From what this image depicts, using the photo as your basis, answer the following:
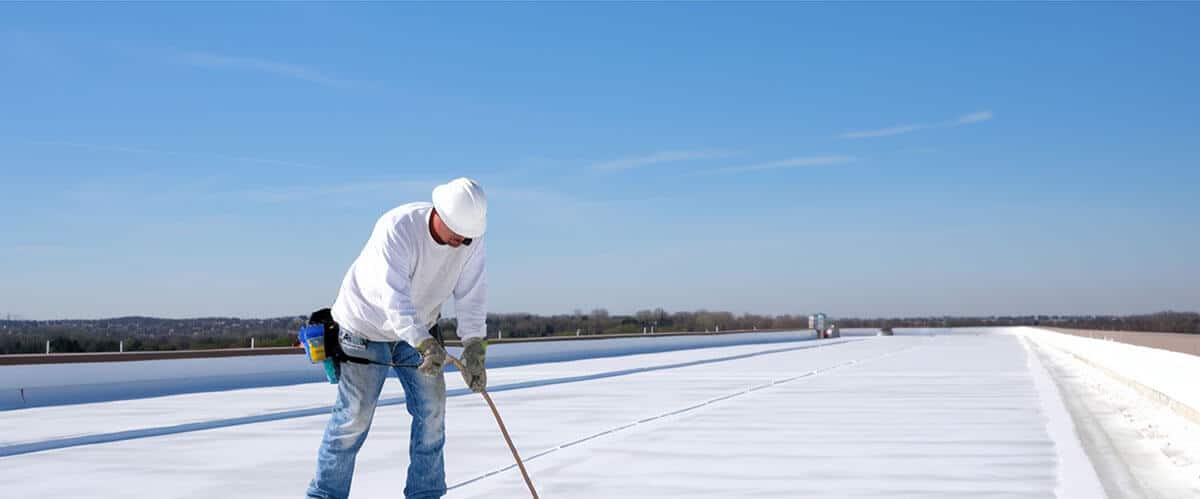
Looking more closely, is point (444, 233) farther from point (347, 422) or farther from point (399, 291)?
point (347, 422)

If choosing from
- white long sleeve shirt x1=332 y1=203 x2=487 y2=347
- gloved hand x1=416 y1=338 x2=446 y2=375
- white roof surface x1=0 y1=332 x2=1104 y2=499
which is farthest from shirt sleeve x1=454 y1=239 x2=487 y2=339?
white roof surface x1=0 y1=332 x2=1104 y2=499

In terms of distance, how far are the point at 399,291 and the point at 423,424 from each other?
0.84 metres

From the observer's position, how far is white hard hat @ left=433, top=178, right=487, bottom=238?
6.14m

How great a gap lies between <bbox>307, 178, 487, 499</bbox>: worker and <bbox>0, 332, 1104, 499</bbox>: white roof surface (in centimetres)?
172

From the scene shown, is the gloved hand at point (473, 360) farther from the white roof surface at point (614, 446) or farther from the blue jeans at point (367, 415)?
the white roof surface at point (614, 446)

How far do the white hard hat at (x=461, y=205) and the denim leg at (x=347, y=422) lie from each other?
868 millimetres

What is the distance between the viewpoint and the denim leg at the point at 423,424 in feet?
21.7

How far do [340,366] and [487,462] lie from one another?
12.3ft

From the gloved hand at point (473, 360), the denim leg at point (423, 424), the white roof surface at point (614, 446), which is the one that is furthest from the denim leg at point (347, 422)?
the white roof surface at point (614, 446)

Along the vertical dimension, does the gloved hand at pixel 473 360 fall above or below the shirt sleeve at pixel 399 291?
below

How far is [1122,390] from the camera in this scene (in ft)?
76.4

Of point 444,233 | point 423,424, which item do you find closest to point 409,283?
point 444,233

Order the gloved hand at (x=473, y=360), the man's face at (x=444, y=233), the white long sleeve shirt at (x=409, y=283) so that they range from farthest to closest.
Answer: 1. the gloved hand at (x=473, y=360)
2. the man's face at (x=444, y=233)
3. the white long sleeve shirt at (x=409, y=283)

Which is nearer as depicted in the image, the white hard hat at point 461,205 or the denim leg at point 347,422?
the white hard hat at point 461,205
